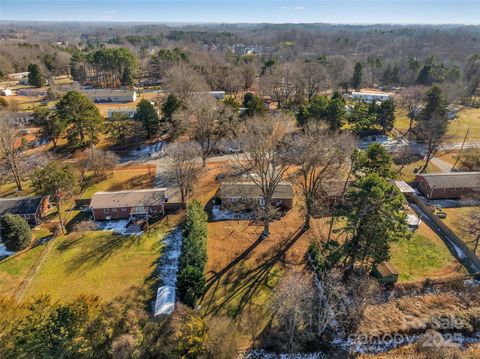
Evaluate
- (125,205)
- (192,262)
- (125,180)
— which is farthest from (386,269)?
(125,180)

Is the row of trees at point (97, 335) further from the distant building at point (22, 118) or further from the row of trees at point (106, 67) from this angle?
the row of trees at point (106, 67)

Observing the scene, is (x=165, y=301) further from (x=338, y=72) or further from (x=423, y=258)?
(x=338, y=72)

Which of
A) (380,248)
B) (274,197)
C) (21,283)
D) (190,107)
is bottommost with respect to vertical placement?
(21,283)

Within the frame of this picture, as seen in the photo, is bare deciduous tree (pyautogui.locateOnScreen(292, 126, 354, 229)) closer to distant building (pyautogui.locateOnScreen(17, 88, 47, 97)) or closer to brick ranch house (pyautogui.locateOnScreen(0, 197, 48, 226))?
brick ranch house (pyautogui.locateOnScreen(0, 197, 48, 226))

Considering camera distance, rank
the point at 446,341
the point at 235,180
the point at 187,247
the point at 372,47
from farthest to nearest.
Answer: the point at 372,47 < the point at 235,180 < the point at 187,247 < the point at 446,341

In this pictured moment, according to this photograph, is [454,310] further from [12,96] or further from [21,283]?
[12,96]

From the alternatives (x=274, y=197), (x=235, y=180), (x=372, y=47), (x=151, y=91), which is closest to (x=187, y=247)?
(x=274, y=197)
